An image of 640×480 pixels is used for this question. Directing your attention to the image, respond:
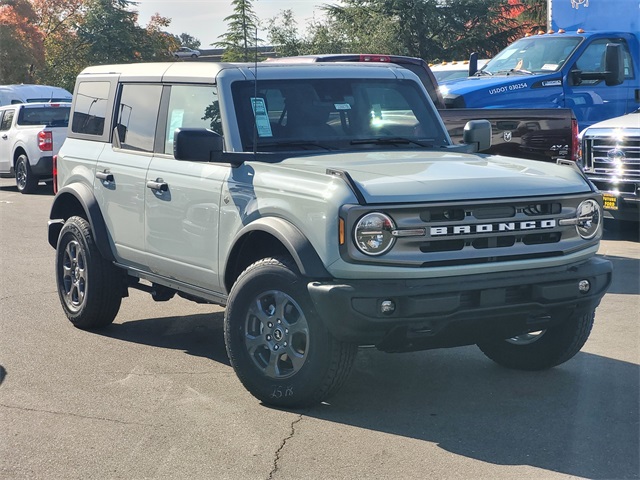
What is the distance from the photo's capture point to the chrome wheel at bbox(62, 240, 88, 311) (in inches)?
306

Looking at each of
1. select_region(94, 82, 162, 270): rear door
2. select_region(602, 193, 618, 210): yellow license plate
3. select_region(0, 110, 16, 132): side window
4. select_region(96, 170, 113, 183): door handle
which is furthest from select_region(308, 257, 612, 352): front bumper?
select_region(0, 110, 16, 132): side window

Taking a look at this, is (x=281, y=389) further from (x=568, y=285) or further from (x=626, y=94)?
(x=626, y=94)

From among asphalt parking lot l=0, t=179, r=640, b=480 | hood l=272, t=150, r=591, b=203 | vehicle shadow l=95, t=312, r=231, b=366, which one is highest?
hood l=272, t=150, r=591, b=203

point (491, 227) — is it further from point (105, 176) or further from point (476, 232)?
point (105, 176)

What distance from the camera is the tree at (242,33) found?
22.7 feet

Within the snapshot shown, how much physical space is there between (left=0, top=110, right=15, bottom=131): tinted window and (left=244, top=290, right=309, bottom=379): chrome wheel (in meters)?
16.9

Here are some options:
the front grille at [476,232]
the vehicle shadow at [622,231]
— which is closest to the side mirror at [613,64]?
the vehicle shadow at [622,231]

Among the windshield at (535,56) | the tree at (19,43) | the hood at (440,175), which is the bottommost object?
the hood at (440,175)

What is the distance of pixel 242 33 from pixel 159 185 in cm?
135

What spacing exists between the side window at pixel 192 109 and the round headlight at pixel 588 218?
2.27 m

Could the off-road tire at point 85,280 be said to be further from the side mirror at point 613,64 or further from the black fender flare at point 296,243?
the side mirror at point 613,64

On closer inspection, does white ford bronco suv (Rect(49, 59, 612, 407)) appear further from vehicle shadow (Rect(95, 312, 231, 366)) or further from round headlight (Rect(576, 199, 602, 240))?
vehicle shadow (Rect(95, 312, 231, 366))

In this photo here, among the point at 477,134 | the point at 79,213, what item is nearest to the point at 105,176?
the point at 79,213

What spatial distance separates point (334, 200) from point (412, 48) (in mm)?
32663
